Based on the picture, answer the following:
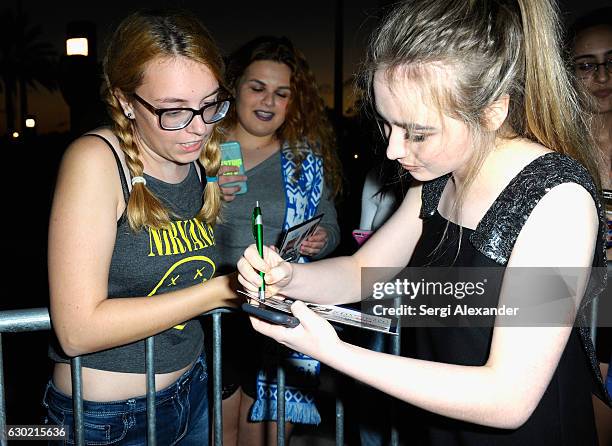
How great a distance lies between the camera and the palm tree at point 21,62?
29469 mm

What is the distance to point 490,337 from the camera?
1.56 meters

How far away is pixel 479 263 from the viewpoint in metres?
1.56

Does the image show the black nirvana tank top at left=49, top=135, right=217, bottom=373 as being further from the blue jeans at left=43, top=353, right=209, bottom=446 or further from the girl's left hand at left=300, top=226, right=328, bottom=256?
the girl's left hand at left=300, top=226, right=328, bottom=256

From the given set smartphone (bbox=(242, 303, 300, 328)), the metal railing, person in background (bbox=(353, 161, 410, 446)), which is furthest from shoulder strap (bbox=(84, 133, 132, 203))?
person in background (bbox=(353, 161, 410, 446))

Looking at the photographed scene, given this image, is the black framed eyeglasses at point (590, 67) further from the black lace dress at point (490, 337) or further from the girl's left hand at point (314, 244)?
the black lace dress at point (490, 337)

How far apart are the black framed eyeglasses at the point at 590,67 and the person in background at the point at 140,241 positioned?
7.37ft

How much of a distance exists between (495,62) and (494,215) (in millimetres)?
390

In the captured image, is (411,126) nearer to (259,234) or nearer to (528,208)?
(528,208)

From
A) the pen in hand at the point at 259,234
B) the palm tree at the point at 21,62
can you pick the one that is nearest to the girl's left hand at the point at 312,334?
the pen in hand at the point at 259,234

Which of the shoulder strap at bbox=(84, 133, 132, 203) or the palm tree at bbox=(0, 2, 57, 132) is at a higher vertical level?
the palm tree at bbox=(0, 2, 57, 132)

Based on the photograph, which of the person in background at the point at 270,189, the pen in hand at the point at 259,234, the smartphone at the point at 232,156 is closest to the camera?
the pen in hand at the point at 259,234

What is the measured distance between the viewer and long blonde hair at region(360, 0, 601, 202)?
4.92 feet

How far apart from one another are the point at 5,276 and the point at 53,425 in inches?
318

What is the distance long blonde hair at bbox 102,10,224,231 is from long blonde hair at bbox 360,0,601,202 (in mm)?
858
